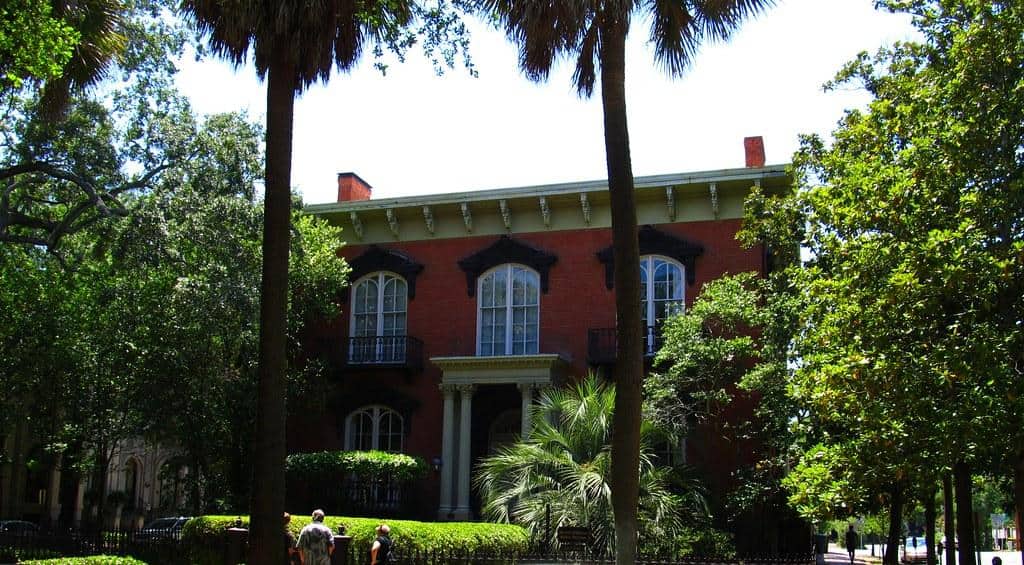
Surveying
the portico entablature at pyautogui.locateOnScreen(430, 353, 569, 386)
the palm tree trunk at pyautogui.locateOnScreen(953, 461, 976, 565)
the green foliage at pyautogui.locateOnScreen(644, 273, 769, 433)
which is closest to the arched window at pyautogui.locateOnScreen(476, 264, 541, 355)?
the portico entablature at pyautogui.locateOnScreen(430, 353, 569, 386)

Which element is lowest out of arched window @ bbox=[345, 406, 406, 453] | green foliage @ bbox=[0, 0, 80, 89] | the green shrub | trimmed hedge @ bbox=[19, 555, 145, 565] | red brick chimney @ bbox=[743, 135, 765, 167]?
trimmed hedge @ bbox=[19, 555, 145, 565]

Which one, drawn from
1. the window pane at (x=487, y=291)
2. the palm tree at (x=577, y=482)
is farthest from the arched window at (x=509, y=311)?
the palm tree at (x=577, y=482)

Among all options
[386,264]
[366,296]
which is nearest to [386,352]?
[366,296]

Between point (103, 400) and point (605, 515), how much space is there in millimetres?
15272

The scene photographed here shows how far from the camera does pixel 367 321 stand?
28531mm

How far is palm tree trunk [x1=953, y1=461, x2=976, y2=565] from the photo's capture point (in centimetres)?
1450

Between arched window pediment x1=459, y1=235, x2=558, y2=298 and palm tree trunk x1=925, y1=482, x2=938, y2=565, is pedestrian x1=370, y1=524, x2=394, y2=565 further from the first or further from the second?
arched window pediment x1=459, y1=235, x2=558, y2=298

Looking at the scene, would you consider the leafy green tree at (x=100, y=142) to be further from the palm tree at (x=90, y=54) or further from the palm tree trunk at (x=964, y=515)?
the palm tree trunk at (x=964, y=515)

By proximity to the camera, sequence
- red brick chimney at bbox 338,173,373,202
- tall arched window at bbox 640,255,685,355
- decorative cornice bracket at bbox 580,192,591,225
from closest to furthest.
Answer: tall arched window at bbox 640,255,685,355, decorative cornice bracket at bbox 580,192,591,225, red brick chimney at bbox 338,173,373,202

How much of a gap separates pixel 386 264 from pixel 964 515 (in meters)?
17.5

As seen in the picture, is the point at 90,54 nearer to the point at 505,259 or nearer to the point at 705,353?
the point at 505,259

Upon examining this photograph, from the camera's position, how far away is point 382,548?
13891 mm

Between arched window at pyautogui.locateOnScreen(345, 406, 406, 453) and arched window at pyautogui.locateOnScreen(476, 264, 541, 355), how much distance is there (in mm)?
3337

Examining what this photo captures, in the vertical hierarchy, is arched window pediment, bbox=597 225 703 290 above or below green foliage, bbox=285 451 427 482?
above
